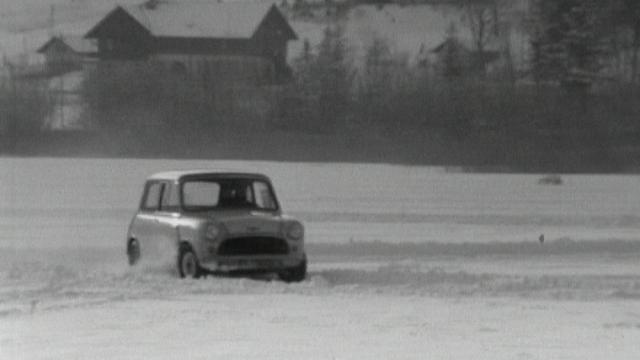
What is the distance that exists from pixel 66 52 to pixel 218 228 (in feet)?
94.3

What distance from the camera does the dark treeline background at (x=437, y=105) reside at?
46875mm

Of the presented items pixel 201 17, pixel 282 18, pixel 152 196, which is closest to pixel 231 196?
pixel 152 196

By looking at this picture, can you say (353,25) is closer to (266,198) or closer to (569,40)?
(569,40)

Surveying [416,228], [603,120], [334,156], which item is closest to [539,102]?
[603,120]

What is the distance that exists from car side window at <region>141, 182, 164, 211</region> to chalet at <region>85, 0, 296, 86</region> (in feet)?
78.4

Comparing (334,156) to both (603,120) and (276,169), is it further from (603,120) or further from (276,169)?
(603,120)

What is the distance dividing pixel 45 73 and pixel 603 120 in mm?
20146

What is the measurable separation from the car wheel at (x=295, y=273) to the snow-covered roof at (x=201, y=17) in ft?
84.3

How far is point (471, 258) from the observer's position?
19906 mm

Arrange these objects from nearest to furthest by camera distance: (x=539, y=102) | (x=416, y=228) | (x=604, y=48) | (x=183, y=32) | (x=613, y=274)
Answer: (x=613, y=274), (x=416, y=228), (x=183, y=32), (x=604, y=48), (x=539, y=102)

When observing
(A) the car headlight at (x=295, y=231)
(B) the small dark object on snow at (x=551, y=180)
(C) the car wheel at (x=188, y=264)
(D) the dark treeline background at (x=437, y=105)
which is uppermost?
(A) the car headlight at (x=295, y=231)

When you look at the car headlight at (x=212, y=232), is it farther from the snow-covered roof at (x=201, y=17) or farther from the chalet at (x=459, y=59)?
the chalet at (x=459, y=59)

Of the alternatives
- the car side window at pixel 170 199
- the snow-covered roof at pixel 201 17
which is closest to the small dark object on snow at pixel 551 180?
the snow-covered roof at pixel 201 17

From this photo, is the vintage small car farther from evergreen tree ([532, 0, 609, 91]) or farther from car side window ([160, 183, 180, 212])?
evergreen tree ([532, 0, 609, 91])
